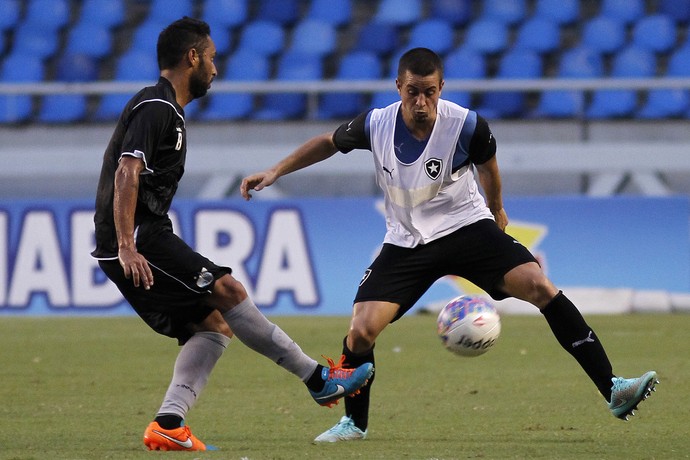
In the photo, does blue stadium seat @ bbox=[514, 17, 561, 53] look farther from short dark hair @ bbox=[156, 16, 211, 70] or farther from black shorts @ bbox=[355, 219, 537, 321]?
short dark hair @ bbox=[156, 16, 211, 70]

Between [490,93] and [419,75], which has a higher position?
[419,75]

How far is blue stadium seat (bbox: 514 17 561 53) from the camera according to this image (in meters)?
18.2

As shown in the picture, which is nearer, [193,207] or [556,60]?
[193,207]

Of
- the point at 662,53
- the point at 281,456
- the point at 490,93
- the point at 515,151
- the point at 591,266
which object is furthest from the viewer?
the point at 662,53

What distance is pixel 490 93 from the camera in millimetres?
16875

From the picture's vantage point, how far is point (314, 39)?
60.8 ft

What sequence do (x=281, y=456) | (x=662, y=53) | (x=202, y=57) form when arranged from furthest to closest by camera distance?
(x=662, y=53) → (x=202, y=57) → (x=281, y=456)

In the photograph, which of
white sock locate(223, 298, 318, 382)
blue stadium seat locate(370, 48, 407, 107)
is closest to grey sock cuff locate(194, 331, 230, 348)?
white sock locate(223, 298, 318, 382)

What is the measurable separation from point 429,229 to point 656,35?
1273cm

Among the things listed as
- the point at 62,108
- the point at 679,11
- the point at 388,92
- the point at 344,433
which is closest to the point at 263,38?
the point at 388,92

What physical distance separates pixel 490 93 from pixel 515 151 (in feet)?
5.92

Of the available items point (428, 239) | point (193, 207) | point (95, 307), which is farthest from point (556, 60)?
point (428, 239)

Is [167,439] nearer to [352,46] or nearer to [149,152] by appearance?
[149,152]

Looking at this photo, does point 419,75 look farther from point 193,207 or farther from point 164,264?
point 193,207
